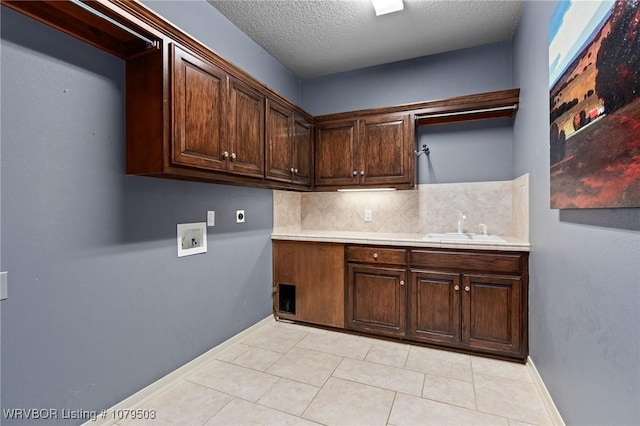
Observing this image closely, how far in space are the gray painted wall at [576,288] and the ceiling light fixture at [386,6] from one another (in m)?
0.92

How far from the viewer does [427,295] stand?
245 cm

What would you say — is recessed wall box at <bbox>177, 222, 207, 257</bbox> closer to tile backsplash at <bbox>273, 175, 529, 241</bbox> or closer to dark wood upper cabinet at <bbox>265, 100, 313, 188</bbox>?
dark wood upper cabinet at <bbox>265, 100, 313, 188</bbox>

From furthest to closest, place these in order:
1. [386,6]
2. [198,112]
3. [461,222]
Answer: [461,222]
[386,6]
[198,112]

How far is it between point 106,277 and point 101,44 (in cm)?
128

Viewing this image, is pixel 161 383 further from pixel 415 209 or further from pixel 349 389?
pixel 415 209

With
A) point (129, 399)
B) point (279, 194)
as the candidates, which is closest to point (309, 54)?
point (279, 194)

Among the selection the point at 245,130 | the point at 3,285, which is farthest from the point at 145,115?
the point at 3,285

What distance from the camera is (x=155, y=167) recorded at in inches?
63.6

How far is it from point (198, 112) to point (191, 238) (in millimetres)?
914

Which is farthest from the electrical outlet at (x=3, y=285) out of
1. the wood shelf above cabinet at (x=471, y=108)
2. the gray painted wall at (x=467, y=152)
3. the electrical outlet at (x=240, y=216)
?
the gray painted wall at (x=467, y=152)

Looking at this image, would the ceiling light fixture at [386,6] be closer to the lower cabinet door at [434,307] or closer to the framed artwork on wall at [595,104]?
the framed artwork on wall at [595,104]

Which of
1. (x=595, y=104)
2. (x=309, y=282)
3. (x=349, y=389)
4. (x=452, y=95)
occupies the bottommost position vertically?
(x=349, y=389)

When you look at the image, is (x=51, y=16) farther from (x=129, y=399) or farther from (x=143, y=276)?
(x=129, y=399)

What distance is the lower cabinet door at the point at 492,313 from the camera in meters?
2.17
